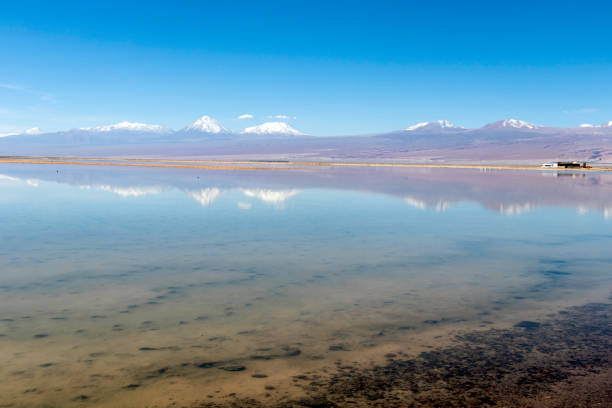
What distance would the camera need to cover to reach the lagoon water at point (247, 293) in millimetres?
4809

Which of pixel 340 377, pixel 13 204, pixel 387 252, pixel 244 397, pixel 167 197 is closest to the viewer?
pixel 244 397

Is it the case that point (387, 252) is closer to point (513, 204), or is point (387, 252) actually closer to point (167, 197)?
point (513, 204)

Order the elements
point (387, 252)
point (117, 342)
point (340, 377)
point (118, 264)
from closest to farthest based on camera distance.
Result: 1. point (340, 377)
2. point (117, 342)
3. point (118, 264)
4. point (387, 252)

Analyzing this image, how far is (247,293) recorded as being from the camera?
7453mm

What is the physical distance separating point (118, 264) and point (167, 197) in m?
13.3

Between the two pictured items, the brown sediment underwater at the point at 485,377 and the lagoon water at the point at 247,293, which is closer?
the brown sediment underwater at the point at 485,377

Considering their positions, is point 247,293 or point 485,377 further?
point 247,293

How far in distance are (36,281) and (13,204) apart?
12499mm

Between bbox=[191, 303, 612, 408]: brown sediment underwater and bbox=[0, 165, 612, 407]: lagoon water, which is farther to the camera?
bbox=[0, 165, 612, 407]: lagoon water

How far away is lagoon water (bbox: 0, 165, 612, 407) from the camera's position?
4.81 m

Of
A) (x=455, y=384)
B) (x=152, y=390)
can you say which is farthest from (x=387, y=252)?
(x=152, y=390)

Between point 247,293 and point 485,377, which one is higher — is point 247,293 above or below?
above

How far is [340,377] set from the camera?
186 inches

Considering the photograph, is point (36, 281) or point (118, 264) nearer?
point (36, 281)
